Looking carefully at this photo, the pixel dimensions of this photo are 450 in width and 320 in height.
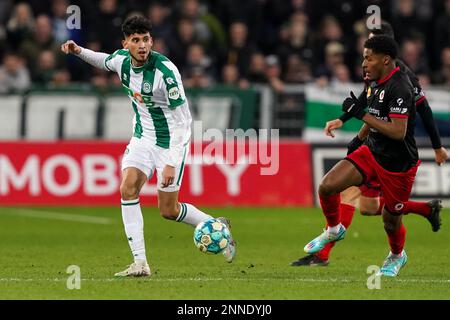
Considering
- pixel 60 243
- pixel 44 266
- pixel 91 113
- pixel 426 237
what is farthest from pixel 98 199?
pixel 44 266

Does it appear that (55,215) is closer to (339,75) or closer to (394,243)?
(339,75)

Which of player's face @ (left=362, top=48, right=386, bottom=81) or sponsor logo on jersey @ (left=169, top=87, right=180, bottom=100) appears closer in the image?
player's face @ (left=362, top=48, right=386, bottom=81)

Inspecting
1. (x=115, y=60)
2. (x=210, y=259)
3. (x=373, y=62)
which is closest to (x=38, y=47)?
(x=210, y=259)

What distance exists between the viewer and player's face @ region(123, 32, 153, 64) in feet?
36.8

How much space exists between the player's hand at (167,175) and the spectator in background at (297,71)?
1102 cm

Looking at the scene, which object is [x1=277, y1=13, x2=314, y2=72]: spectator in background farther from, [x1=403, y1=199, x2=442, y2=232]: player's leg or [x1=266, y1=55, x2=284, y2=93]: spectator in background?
[x1=403, y1=199, x2=442, y2=232]: player's leg

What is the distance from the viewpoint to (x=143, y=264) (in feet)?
36.3

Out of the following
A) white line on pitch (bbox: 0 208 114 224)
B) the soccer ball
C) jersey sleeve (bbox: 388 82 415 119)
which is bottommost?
white line on pitch (bbox: 0 208 114 224)

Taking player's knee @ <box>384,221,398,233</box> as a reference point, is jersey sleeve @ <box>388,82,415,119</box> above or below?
above

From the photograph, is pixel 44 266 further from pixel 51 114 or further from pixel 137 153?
pixel 51 114

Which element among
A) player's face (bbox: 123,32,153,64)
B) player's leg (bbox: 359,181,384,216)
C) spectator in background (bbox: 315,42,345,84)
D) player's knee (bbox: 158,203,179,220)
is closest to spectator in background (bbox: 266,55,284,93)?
spectator in background (bbox: 315,42,345,84)

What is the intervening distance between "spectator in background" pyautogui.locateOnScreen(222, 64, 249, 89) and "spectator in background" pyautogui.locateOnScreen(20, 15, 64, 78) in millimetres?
3062

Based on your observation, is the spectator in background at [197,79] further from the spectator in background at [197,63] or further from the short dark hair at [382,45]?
the short dark hair at [382,45]

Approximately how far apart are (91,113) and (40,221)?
12.0 ft
